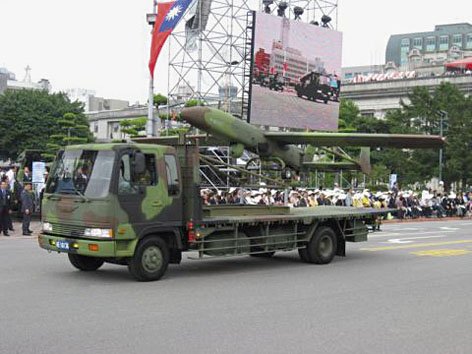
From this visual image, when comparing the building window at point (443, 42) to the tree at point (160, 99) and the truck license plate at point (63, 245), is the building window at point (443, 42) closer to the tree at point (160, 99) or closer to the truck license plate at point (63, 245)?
the tree at point (160, 99)

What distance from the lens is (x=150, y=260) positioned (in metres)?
11.3

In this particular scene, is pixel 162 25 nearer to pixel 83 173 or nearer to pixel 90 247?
pixel 83 173

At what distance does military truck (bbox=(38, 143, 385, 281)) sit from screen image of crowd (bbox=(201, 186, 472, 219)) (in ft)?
31.6

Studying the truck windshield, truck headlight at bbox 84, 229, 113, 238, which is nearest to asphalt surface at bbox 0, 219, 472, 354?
truck headlight at bbox 84, 229, 113, 238

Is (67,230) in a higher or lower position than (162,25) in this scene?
lower

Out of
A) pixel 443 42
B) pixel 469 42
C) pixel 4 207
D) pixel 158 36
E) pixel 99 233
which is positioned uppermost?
pixel 443 42

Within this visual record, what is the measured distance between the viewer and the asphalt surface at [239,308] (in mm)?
7270

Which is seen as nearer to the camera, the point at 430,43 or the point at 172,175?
the point at 172,175

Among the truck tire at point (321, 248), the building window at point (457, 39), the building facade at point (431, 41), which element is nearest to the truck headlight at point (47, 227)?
the truck tire at point (321, 248)

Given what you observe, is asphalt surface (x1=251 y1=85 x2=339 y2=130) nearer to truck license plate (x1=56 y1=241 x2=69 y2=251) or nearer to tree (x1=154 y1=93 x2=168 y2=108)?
tree (x1=154 y1=93 x2=168 y2=108)

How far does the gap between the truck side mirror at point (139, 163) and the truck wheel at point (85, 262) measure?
2279mm

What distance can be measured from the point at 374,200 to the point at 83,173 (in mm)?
24580

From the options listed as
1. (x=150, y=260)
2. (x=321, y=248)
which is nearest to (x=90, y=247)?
(x=150, y=260)

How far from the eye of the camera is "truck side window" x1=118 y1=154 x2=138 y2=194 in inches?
434
